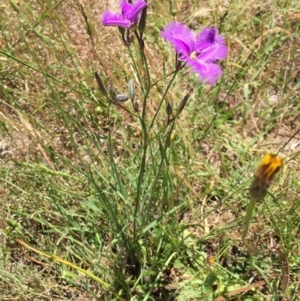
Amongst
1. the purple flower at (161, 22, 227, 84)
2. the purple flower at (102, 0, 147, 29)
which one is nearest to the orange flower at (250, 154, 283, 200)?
the purple flower at (161, 22, 227, 84)

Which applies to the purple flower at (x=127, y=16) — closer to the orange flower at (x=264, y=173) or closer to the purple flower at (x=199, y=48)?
the purple flower at (x=199, y=48)

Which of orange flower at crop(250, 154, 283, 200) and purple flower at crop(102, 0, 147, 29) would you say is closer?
orange flower at crop(250, 154, 283, 200)

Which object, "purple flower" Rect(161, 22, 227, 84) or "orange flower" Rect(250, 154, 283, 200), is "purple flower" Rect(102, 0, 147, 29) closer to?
"purple flower" Rect(161, 22, 227, 84)

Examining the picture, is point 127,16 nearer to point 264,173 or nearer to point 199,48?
point 199,48

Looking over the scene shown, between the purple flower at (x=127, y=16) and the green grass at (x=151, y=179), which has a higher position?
the purple flower at (x=127, y=16)

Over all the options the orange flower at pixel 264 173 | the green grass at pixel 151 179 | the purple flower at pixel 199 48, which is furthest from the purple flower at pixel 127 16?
the orange flower at pixel 264 173

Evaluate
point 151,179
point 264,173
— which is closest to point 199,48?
point 264,173
